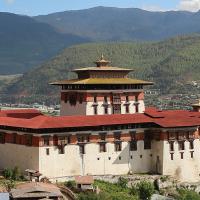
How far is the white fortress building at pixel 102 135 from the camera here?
7856cm

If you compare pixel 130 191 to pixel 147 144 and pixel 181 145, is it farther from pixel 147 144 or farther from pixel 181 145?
pixel 181 145

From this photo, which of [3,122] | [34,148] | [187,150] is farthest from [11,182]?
[187,150]

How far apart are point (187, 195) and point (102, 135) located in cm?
1245

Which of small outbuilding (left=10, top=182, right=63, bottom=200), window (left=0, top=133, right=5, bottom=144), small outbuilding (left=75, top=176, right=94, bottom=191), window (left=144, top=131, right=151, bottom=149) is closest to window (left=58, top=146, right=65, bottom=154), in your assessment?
small outbuilding (left=75, top=176, right=94, bottom=191)

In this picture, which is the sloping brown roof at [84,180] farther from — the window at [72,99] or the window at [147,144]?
the window at [72,99]

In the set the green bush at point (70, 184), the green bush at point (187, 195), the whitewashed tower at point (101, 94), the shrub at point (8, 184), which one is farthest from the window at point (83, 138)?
the green bush at point (187, 195)

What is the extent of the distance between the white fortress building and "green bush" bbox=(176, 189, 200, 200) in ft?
12.7

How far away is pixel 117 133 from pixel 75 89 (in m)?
12.7

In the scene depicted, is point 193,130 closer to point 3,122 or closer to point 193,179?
point 193,179

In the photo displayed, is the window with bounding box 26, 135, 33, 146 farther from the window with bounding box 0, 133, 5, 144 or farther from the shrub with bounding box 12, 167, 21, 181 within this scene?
the window with bounding box 0, 133, 5, 144

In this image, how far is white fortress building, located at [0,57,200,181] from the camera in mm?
78562

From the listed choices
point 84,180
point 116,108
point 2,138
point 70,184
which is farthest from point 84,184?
point 116,108

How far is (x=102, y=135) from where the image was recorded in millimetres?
82750

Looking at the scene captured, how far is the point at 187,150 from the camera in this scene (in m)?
89.1
